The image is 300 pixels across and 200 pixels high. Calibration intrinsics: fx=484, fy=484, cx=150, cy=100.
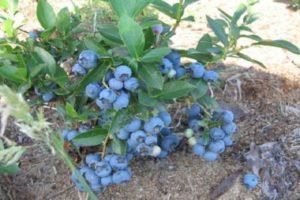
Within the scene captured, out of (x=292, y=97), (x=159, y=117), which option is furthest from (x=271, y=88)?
(x=159, y=117)

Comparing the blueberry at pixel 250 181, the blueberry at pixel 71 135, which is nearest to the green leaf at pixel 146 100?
the blueberry at pixel 71 135

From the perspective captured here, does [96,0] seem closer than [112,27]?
No

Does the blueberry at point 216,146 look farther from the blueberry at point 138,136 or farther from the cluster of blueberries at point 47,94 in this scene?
the cluster of blueberries at point 47,94

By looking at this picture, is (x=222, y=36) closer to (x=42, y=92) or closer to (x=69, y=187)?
(x=42, y=92)

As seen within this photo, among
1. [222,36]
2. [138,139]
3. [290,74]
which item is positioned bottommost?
[290,74]

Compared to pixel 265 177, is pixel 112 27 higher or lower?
higher

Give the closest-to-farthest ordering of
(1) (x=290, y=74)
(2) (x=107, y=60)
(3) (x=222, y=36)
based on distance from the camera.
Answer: (2) (x=107, y=60) → (3) (x=222, y=36) → (1) (x=290, y=74)

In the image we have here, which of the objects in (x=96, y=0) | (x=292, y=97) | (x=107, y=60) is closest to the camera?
(x=107, y=60)

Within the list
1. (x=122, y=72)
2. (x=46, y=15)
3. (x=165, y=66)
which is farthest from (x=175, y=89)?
(x=46, y=15)
